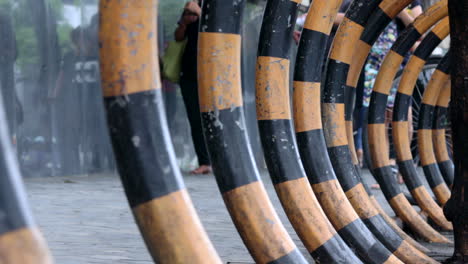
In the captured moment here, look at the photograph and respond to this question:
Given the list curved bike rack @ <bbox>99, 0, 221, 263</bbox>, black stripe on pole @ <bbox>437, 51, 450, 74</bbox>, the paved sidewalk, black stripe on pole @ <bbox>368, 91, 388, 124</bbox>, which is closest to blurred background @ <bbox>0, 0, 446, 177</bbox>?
the paved sidewalk

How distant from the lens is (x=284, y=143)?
6.37ft

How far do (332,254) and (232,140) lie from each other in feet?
1.85

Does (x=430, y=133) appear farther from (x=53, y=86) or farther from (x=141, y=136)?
(x=53, y=86)

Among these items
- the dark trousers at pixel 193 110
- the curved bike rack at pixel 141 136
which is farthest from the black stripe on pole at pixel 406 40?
the dark trousers at pixel 193 110

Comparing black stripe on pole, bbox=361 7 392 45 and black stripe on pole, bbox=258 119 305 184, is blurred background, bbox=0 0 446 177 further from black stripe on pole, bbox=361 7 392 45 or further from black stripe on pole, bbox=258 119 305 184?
black stripe on pole, bbox=258 119 305 184

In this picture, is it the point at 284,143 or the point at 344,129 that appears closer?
the point at 284,143

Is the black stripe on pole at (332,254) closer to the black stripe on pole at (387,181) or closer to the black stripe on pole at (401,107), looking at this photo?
the black stripe on pole at (387,181)

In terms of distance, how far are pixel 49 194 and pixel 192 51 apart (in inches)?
90.5

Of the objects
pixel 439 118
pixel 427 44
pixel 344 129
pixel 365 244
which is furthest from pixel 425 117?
pixel 365 244

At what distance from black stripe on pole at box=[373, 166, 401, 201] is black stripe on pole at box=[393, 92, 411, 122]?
15.1 inches

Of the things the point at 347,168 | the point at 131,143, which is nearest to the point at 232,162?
the point at 131,143

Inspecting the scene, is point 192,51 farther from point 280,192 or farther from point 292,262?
point 292,262

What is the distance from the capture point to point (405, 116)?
3803 mm

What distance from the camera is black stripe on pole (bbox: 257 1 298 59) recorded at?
2008 millimetres
